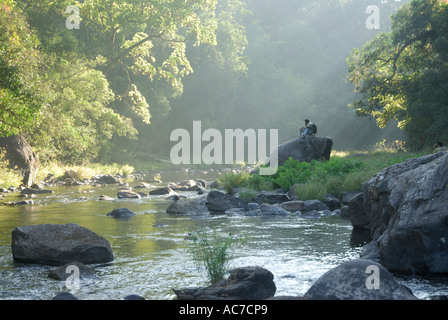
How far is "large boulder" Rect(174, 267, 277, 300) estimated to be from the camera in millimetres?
5559

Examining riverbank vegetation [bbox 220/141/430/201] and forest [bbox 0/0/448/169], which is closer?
riverbank vegetation [bbox 220/141/430/201]

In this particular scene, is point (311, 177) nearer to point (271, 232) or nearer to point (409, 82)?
point (271, 232)

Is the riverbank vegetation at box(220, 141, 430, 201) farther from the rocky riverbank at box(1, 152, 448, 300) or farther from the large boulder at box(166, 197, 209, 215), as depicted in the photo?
the rocky riverbank at box(1, 152, 448, 300)

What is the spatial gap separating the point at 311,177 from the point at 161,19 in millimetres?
20581

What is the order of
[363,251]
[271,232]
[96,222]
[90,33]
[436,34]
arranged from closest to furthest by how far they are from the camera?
[363,251] < [271,232] < [96,222] < [436,34] < [90,33]

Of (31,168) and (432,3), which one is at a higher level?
(432,3)

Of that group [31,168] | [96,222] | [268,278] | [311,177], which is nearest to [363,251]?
[268,278]

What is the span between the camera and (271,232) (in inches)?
409

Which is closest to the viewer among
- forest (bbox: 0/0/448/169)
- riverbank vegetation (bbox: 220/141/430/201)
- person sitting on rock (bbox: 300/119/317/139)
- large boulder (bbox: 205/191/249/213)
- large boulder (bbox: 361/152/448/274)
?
large boulder (bbox: 361/152/448/274)

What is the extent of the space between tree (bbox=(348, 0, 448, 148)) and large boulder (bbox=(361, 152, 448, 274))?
57.0ft

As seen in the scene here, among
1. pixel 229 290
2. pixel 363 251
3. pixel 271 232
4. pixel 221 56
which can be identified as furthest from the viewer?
pixel 221 56

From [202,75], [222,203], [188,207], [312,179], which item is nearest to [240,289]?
[188,207]

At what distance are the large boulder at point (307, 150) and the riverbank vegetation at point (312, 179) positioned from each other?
3.69ft

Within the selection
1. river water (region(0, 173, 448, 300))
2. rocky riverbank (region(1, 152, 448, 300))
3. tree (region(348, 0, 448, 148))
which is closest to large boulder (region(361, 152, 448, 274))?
rocky riverbank (region(1, 152, 448, 300))
